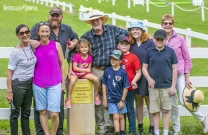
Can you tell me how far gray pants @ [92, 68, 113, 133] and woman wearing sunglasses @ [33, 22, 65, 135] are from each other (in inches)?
32.8

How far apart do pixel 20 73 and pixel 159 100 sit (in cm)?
220

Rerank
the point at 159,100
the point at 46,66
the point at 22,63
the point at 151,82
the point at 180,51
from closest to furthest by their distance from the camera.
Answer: the point at 22,63
the point at 46,66
the point at 151,82
the point at 159,100
the point at 180,51

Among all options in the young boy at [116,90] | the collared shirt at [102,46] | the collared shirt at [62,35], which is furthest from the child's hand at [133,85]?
the collared shirt at [62,35]

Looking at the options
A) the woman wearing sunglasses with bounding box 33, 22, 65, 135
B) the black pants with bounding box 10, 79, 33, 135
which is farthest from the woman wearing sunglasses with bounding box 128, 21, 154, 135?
the black pants with bounding box 10, 79, 33, 135

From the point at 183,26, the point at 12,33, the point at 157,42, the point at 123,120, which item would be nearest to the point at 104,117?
the point at 123,120

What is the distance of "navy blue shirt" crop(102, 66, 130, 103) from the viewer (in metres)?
7.98

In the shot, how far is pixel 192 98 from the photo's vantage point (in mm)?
8023

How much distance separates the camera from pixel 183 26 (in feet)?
80.4

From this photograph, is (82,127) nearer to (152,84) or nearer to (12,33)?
(152,84)

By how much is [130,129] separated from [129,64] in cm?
109

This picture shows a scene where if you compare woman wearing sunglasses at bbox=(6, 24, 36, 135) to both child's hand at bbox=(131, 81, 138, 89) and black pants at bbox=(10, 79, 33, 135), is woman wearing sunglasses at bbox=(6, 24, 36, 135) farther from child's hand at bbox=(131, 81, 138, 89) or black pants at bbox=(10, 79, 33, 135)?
child's hand at bbox=(131, 81, 138, 89)

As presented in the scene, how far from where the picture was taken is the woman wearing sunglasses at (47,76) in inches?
300

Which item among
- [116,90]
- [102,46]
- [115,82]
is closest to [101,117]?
[116,90]

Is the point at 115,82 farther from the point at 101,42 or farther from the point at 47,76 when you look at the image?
the point at 47,76
